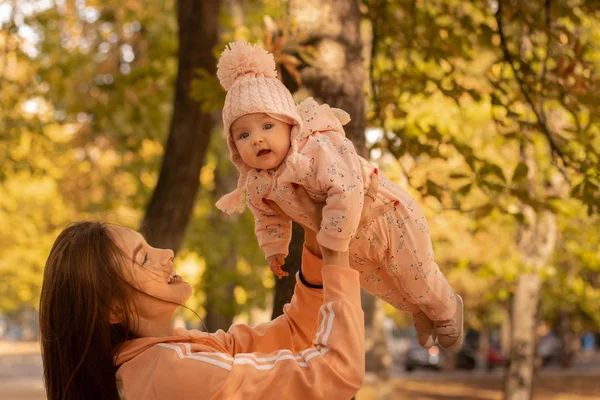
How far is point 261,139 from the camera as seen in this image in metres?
2.96

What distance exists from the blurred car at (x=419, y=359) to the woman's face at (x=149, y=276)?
38.8 meters

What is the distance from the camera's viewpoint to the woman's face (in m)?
2.87

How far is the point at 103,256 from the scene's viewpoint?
2840 millimetres

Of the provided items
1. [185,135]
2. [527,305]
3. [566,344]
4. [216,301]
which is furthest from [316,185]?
[566,344]

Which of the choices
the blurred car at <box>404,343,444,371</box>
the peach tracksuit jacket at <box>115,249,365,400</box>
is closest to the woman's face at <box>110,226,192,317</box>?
the peach tracksuit jacket at <box>115,249,365,400</box>

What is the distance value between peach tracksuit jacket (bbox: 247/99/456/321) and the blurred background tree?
0.77 meters

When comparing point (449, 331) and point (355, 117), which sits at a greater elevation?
point (355, 117)

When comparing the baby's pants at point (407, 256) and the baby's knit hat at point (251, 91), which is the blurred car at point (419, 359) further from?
the baby's knit hat at point (251, 91)

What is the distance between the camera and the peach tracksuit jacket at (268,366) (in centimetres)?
254

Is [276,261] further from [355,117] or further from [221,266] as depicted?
[221,266]

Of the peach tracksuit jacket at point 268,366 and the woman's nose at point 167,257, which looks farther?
the woman's nose at point 167,257

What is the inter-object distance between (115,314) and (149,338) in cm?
14

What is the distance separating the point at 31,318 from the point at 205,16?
78.1m

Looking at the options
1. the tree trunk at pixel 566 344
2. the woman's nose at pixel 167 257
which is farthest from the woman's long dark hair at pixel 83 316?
the tree trunk at pixel 566 344
